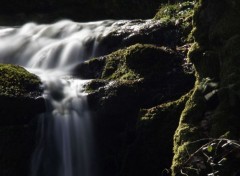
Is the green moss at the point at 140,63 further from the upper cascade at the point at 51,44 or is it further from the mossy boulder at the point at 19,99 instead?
the upper cascade at the point at 51,44

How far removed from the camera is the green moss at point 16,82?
23.8ft

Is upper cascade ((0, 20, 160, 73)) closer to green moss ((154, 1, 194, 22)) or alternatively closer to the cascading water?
the cascading water

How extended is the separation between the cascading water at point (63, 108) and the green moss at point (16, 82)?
0.21 metres

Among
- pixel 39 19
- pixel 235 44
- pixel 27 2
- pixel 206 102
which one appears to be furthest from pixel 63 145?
pixel 27 2

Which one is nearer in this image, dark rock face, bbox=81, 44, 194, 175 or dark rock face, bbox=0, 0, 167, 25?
dark rock face, bbox=81, 44, 194, 175

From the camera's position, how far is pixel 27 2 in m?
15.7

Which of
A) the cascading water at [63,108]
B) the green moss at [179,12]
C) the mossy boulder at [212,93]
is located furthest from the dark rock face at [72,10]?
the mossy boulder at [212,93]

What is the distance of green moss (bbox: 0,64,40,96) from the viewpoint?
7250 mm

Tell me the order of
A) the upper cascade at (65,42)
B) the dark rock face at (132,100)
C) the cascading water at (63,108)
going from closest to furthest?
the dark rock face at (132,100) → the cascading water at (63,108) → the upper cascade at (65,42)

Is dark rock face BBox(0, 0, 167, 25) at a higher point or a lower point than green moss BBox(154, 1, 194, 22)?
higher

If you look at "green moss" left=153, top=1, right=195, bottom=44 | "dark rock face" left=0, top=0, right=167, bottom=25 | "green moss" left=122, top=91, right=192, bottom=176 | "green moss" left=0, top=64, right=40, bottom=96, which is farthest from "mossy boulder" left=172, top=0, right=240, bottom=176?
"dark rock face" left=0, top=0, right=167, bottom=25

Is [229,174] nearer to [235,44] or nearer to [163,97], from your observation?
[235,44]

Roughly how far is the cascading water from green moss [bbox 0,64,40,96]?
209 millimetres

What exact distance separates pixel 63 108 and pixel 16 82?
945 millimetres
